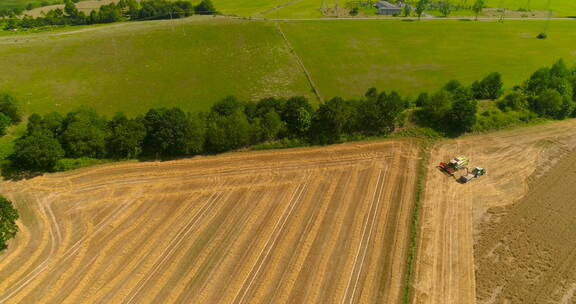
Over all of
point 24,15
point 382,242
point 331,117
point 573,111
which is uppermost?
point 24,15

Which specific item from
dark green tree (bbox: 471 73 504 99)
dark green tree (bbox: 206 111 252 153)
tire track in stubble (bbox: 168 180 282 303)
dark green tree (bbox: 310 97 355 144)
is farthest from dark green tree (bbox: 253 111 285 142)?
dark green tree (bbox: 471 73 504 99)

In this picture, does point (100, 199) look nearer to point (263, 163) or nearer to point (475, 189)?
point (263, 163)

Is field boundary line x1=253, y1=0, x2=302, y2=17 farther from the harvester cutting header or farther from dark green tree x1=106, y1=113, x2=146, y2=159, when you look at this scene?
the harvester cutting header

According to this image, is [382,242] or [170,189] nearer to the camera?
[382,242]

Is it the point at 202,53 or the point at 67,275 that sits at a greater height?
the point at 202,53

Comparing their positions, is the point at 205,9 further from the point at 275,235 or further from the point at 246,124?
the point at 275,235

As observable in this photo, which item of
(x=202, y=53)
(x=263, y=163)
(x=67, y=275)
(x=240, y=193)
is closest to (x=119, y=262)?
(x=67, y=275)
